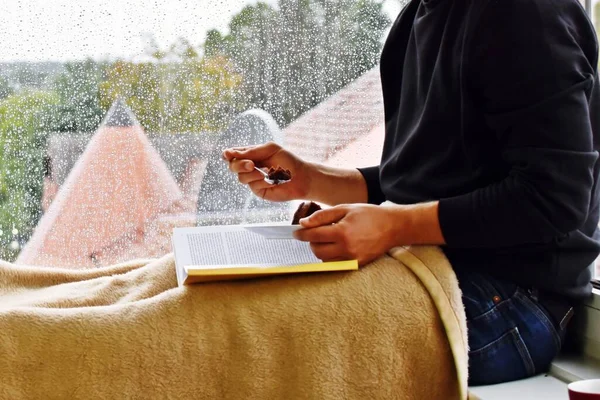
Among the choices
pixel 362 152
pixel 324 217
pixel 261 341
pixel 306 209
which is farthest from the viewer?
pixel 362 152

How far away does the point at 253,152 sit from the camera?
1559mm

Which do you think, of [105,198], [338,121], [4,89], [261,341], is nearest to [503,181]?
[261,341]

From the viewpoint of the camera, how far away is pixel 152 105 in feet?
5.66

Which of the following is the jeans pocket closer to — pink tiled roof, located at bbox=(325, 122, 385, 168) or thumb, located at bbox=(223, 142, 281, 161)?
thumb, located at bbox=(223, 142, 281, 161)

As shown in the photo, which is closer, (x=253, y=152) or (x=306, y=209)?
(x=306, y=209)

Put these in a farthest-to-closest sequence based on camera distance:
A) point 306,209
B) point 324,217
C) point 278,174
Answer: point 278,174, point 306,209, point 324,217

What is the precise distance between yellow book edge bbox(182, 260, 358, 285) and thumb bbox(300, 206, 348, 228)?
72 millimetres

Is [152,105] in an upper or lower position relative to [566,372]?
upper

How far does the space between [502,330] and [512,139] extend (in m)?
0.28

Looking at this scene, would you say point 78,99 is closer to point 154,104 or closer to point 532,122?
point 154,104

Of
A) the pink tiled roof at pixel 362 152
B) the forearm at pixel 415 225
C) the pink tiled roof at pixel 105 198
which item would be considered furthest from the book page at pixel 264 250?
the pink tiled roof at pixel 362 152

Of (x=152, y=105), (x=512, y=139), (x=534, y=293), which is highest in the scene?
(x=512, y=139)

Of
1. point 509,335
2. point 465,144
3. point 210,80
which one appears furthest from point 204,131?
point 509,335

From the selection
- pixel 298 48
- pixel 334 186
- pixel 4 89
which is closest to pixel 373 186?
pixel 334 186
